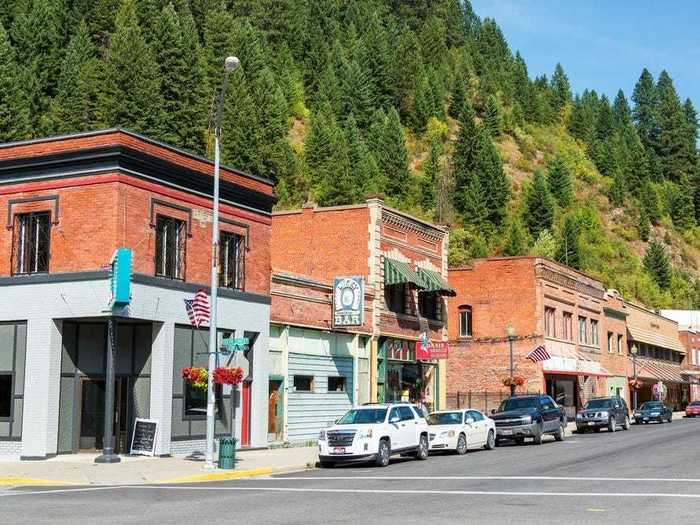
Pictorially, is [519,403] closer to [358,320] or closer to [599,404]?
[358,320]

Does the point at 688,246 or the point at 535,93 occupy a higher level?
the point at 535,93

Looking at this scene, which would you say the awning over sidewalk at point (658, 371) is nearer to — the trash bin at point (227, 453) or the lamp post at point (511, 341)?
the lamp post at point (511, 341)

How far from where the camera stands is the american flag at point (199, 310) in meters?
27.8

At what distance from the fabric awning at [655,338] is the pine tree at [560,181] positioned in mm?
43412

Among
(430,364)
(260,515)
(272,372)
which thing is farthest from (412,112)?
(260,515)

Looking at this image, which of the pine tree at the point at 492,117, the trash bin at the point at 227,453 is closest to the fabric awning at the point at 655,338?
the trash bin at the point at 227,453

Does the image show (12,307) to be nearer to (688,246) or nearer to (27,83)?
(27,83)

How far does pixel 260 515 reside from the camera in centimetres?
1556

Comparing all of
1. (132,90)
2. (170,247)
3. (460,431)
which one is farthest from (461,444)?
(132,90)

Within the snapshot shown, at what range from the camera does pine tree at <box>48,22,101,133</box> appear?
254 feet

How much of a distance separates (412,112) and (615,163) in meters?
39.3

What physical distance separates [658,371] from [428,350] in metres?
→ 42.9

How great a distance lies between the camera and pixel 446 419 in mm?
32281

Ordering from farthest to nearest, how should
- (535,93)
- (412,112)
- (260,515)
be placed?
(535,93) < (412,112) < (260,515)
